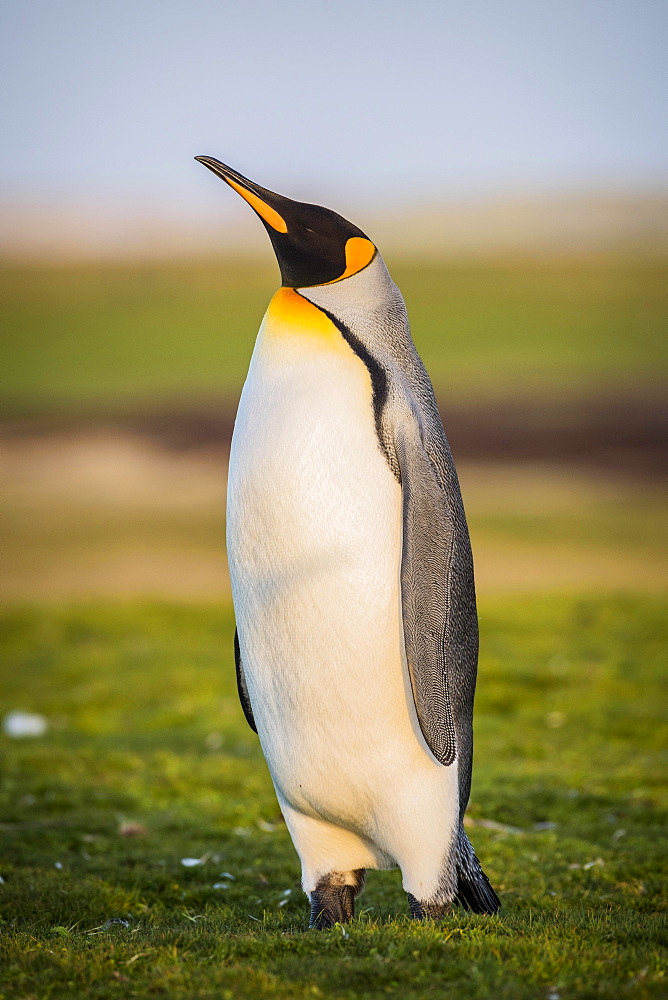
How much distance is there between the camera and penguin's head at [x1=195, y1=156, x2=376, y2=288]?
13.5 feet

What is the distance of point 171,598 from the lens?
14.1 metres

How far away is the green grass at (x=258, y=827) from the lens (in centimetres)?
334

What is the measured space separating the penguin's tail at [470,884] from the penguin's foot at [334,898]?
40cm

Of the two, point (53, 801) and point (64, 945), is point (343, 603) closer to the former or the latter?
point (64, 945)

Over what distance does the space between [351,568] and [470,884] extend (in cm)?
131

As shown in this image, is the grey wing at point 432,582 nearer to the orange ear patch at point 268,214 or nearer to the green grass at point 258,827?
the green grass at point 258,827

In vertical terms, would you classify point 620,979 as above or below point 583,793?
above

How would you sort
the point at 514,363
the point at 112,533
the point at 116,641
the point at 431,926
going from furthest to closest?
the point at 514,363 < the point at 112,533 < the point at 116,641 < the point at 431,926

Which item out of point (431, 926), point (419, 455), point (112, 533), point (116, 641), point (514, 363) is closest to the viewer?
point (431, 926)

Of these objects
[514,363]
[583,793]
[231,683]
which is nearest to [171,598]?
[231,683]

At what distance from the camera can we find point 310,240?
413cm

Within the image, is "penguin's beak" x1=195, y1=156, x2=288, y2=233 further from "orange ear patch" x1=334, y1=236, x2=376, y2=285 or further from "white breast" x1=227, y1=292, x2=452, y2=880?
"white breast" x1=227, y1=292, x2=452, y2=880

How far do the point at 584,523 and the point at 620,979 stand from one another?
15921mm

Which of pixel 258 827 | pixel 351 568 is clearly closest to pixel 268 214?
pixel 351 568
